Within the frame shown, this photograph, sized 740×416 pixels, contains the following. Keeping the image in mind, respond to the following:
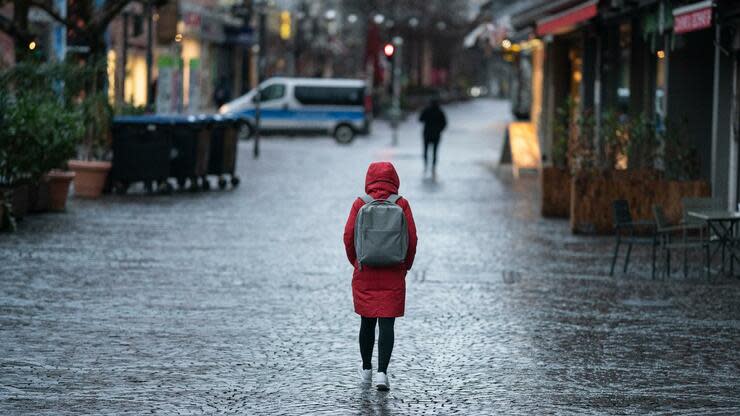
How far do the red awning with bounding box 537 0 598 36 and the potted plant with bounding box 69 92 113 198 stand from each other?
7.71m

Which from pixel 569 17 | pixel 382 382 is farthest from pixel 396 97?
pixel 382 382

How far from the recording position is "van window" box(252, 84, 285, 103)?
54.5m

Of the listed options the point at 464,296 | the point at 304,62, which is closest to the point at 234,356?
the point at 464,296

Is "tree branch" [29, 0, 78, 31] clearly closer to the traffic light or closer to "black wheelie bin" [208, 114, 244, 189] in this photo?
"black wheelie bin" [208, 114, 244, 189]

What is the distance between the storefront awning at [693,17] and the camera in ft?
63.1

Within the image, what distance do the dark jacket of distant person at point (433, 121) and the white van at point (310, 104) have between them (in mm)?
17693

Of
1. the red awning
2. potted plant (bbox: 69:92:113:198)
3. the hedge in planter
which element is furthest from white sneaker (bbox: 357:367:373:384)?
the red awning

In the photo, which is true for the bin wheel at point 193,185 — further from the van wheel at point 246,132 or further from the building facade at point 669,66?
the van wheel at point 246,132

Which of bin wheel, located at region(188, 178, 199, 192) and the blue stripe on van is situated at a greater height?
the blue stripe on van

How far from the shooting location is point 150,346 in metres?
11.9

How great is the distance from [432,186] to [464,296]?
52.8 feet

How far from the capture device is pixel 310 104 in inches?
2158

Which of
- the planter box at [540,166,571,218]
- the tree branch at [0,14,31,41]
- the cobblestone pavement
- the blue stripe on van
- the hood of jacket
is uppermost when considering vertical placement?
the tree branch at [0,14,31,41]

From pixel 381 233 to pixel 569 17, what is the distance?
19.5 metres
